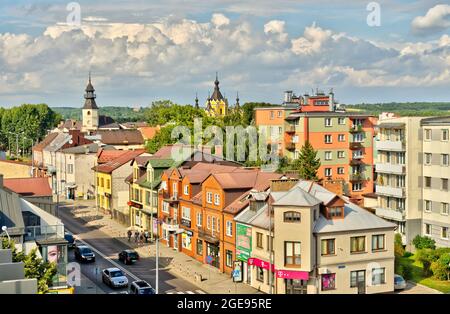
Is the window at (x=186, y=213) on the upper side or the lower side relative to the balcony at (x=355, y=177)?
lower

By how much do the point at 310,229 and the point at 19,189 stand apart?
934 inches

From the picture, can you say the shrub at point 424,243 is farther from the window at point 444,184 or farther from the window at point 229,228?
the window at point 229,228

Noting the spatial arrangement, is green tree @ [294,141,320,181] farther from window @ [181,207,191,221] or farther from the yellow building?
the yellow building

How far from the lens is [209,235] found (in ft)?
159

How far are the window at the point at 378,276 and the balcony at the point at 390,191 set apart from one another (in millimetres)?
15637

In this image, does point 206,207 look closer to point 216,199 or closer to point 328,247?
point 216,199

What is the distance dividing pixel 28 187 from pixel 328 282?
24646mm

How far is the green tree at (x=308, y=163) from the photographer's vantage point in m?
65.5

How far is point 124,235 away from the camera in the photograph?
6250cm

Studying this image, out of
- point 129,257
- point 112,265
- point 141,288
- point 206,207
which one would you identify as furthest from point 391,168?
point 141,288

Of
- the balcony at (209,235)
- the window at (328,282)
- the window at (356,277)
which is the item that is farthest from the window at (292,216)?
the balcony at (209,235)

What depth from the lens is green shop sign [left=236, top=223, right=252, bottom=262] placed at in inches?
1672
